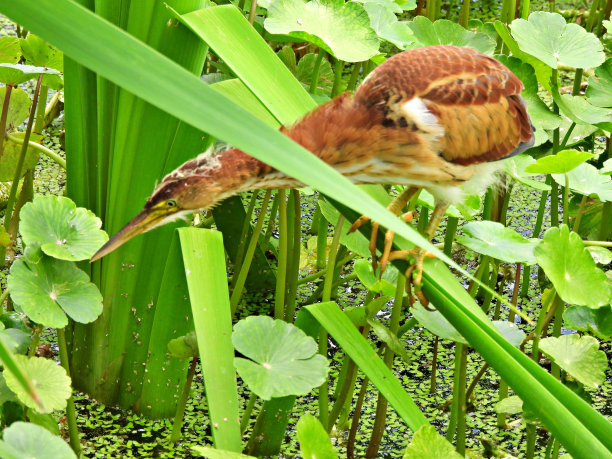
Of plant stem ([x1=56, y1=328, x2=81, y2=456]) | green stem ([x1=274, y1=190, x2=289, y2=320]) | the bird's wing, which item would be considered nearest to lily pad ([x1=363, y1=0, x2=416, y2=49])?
the bird's wing

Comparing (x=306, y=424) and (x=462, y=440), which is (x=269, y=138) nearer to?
(x=306, y=424)

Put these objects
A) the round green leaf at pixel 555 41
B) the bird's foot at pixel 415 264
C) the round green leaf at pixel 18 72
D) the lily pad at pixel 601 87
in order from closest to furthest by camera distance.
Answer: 1. the bird's foot at pixel 415 264
2. the round green leaf at pixel 18 72
3. the round green leaf at pixel 555 41
4. the lily pad at pixel 601 87

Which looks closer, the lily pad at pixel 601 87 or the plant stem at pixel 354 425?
the plant stem at pixel 354 425

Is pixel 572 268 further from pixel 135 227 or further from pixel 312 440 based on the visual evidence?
pixel 135 227

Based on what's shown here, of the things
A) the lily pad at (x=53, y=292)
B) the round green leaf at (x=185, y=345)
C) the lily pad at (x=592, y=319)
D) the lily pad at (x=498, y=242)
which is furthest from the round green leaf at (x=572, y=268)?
the lily pad at (x=53, y=292)

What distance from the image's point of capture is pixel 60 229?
178 cm

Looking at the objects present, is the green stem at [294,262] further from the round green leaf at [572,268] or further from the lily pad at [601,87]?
the lily pad at [601,87]

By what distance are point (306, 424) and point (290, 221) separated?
810mm

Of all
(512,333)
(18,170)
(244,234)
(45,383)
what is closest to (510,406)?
(512,333)

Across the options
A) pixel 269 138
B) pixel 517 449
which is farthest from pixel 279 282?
pixel 269 138

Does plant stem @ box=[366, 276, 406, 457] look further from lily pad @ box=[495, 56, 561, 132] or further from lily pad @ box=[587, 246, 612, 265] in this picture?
lily pad @ box=[495, 56, 561, 132]

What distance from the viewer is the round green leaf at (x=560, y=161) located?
5.53 ft

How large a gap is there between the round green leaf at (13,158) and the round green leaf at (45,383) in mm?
1021

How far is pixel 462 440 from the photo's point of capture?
2107 mm
